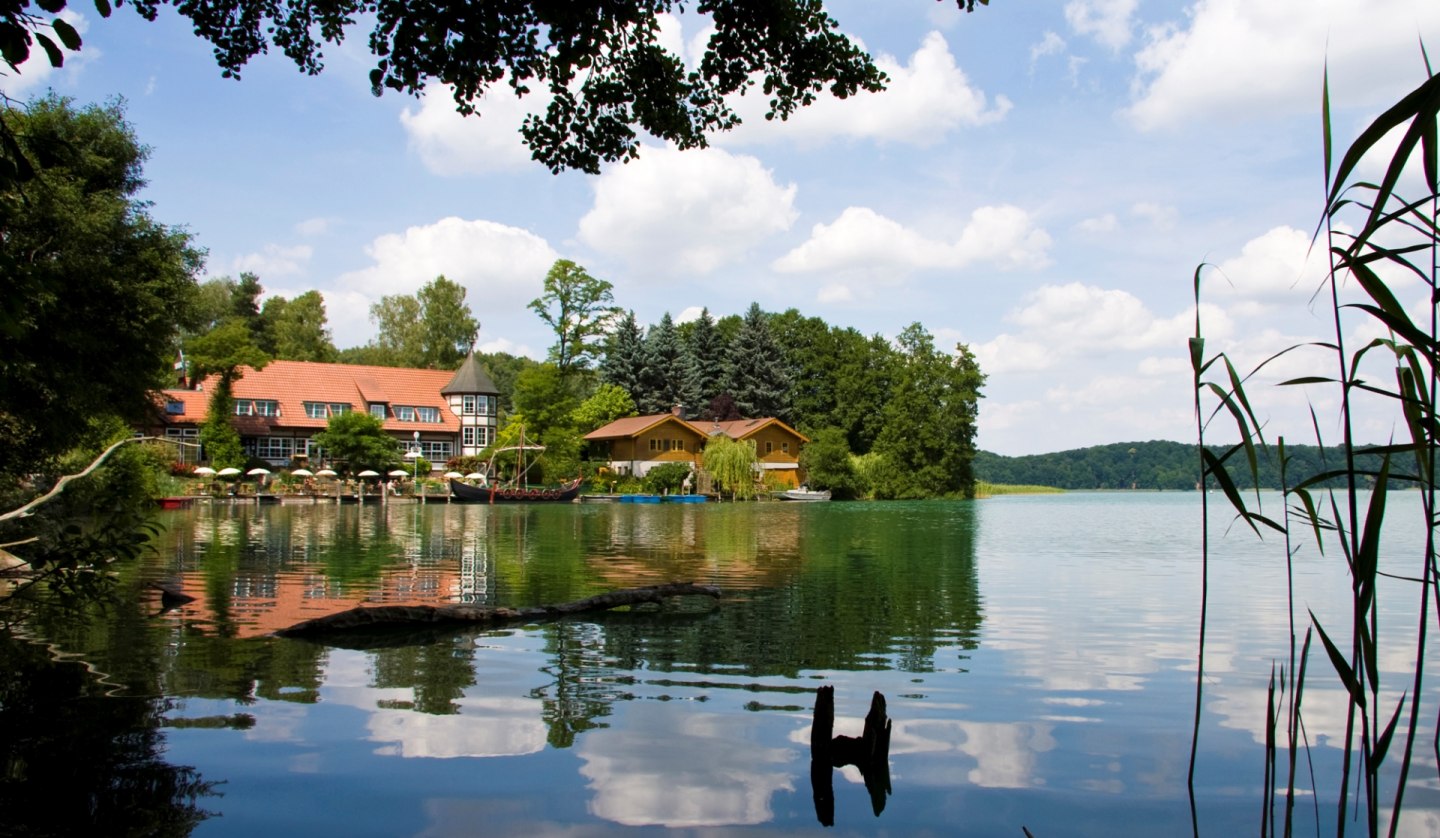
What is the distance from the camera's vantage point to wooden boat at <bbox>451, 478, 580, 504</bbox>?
174 feet

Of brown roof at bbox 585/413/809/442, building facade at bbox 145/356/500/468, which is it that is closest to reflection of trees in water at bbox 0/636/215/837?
brown roof at bbox 585/413/809/442

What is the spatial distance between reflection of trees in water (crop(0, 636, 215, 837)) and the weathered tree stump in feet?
10.4

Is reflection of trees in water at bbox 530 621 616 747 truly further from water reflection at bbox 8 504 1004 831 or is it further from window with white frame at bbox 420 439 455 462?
window with white frame at bbox 420 439 455 462

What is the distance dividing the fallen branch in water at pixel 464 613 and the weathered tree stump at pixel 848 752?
6.11 metres

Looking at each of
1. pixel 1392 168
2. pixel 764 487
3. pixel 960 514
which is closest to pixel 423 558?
pixel 1392 168

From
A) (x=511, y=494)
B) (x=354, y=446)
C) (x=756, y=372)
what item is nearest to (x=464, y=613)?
Answer: (x=511, y=494)

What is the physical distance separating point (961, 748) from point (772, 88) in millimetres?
5412

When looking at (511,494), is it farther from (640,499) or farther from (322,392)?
(322,392)

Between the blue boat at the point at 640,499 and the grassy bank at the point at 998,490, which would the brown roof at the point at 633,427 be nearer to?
the blue boat at the point at 640,499

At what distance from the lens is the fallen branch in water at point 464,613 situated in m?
10.8

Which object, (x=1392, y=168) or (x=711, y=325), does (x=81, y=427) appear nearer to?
(x=1392, y=168)

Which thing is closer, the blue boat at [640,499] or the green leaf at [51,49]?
the green leaf at [51,49]

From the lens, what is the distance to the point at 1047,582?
17281 mm

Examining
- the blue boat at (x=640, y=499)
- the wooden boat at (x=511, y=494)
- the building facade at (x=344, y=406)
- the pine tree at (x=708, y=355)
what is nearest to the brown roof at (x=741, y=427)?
the pine tree at (x=708, y=355)
